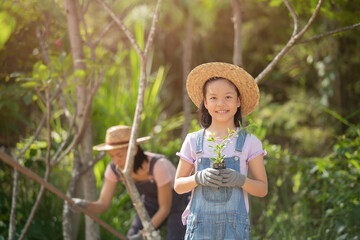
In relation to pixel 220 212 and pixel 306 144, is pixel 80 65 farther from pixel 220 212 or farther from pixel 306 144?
pixel 306 144

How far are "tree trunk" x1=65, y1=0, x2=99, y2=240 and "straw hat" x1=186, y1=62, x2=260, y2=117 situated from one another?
1.23m

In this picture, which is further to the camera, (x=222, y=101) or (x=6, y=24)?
(x=6, y=24)

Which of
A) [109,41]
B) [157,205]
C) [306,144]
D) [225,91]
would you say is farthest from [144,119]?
[109,41]

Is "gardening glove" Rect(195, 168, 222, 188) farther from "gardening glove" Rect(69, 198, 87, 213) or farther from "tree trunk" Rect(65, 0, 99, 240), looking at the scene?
"tree trunk" Rect(65, 0, 99, 240)

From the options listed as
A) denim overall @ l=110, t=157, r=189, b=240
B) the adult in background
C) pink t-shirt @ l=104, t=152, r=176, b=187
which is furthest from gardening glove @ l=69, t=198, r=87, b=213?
pink t-shirt @ l=104, t=152, r=176, b=187

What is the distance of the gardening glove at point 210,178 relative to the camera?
6.26 ft

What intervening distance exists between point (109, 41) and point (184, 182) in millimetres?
7986

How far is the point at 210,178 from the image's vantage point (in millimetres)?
1925

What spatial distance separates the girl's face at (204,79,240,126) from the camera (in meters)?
2.12

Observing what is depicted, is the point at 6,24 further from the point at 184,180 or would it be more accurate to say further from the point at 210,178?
the point at 210,178

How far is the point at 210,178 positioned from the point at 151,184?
4.61 ft

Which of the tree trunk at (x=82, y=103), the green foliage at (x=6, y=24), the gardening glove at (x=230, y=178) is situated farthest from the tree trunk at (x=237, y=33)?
the green foliage at (x=6, y=24)

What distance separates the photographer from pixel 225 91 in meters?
2.15

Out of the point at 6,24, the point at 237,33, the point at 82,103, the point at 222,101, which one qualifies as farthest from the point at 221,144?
the point at 6,24
